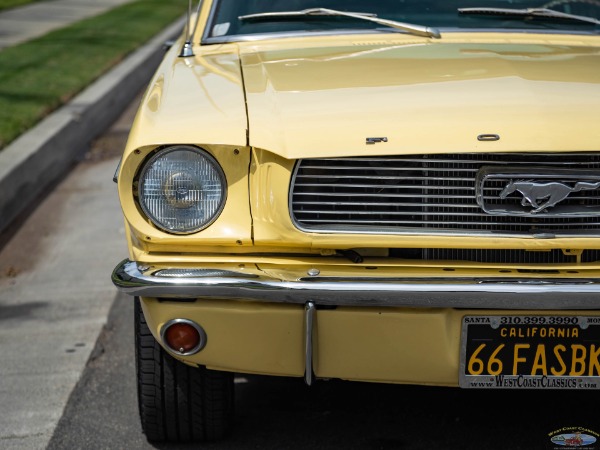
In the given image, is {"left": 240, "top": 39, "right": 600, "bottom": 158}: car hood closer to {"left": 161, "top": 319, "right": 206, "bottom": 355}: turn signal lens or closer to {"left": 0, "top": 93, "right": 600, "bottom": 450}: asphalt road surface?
{"left": 161, "top": 319, "right": 206, "bottom": 355}: turn signal lens

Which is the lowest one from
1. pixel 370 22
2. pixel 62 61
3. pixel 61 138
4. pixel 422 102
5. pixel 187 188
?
pixel 61 138

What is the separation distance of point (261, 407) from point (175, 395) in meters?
0.53

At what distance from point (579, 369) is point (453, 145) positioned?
699mm

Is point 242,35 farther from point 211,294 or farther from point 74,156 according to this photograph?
point 74,156

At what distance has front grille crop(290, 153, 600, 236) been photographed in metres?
3.07

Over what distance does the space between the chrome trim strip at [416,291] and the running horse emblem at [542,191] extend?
21 cm

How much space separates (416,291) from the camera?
2.99m

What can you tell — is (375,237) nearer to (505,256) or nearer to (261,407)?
(505,256)

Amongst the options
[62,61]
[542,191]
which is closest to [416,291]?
[542,191]

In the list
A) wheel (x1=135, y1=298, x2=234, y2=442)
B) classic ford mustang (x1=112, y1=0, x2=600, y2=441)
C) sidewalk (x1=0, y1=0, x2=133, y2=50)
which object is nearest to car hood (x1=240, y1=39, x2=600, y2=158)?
classic ford mustang (x1=112, y1=0, x2=600, y2=441)

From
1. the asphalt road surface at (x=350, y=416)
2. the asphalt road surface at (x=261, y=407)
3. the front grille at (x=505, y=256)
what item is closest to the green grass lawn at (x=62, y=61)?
the asphalt road surface at (x=261, y=407)

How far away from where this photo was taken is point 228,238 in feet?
10.2

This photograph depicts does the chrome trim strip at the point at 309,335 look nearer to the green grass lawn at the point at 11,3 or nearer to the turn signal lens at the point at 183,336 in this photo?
the turn signal lens at the point at 183,336

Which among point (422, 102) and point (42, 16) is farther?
point (42, 16)
